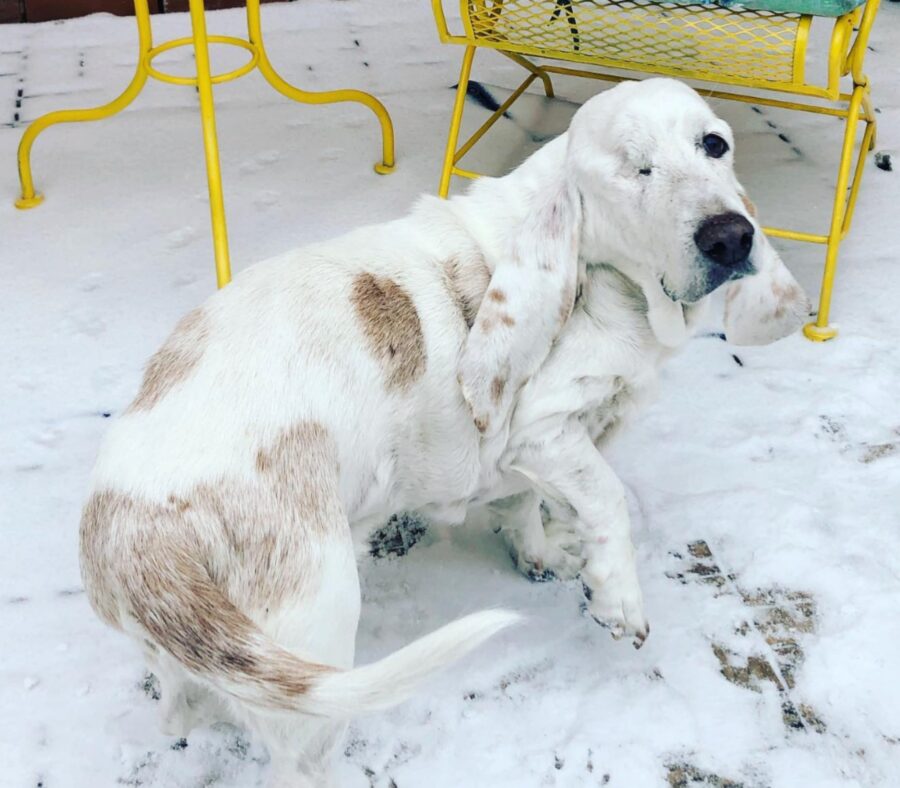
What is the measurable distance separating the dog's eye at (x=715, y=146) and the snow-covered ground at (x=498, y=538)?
28.9 inches

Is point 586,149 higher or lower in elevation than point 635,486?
higher

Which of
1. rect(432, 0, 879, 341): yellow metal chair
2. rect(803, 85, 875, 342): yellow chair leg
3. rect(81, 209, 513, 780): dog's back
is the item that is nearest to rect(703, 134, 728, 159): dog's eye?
rect(81, 209, 513, 780): dog's back

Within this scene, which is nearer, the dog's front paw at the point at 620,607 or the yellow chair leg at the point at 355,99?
the dog's front paw at the point at 620,607

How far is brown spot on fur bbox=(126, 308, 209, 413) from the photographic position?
1380 mm

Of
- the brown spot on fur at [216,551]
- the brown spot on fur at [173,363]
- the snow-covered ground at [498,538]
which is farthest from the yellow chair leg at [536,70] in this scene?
the brown spot on fur at [216,551]

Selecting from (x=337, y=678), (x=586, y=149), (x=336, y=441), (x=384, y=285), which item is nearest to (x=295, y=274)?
(x=384, y=285)

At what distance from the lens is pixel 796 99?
343 cm

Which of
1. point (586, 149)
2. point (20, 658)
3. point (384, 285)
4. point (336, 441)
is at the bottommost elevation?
point (20, 658)

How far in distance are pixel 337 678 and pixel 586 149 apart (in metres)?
0.77

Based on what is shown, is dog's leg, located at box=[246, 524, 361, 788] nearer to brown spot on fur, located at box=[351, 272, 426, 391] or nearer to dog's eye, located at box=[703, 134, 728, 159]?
brown spot on fur, located at box=[351, 272, 426, 391]

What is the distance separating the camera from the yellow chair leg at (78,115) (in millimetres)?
2794

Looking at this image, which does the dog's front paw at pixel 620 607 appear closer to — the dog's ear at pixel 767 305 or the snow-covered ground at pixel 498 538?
the snow-covered ground at pixel 498 538

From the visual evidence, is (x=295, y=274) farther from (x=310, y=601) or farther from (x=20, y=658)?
(x=20, y=658)

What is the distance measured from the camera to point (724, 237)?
137cm
